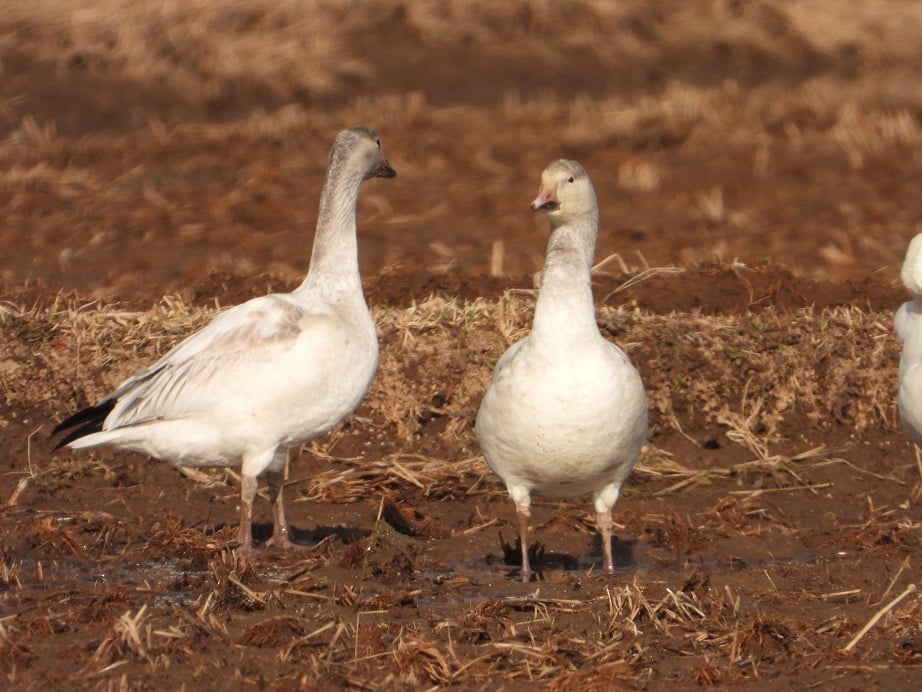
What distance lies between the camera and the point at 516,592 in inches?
258

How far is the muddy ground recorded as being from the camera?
5492 millimetres

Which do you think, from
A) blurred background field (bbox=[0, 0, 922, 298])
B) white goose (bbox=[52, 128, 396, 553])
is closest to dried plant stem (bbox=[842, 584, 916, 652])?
white goose (bbox=[52, 128, 396, 553])

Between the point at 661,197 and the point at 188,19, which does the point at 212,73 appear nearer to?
the point at 188,19

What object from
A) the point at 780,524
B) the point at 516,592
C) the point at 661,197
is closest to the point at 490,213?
the point at 661,197

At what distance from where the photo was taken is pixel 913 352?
6.34 meters

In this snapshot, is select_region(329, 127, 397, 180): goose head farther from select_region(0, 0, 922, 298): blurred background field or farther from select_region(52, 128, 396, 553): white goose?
select_region(0, 0, 922, 298): blurred background field

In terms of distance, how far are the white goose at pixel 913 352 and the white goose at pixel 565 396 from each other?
3.44 ft

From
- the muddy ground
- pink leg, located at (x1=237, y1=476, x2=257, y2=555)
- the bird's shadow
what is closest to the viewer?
the muddy ground

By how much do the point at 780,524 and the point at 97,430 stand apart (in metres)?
3.32

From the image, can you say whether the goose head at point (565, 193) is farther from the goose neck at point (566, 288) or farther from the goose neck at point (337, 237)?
the goose neck at point (337, 237)

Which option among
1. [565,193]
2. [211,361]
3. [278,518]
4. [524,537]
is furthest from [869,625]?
[211,361]

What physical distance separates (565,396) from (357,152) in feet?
6.63

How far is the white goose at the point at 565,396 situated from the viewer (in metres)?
6.44

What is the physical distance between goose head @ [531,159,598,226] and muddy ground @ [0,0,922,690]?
153cm
